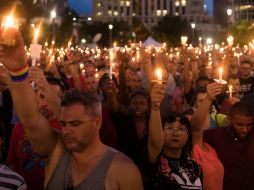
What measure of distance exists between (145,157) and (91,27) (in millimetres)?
89652

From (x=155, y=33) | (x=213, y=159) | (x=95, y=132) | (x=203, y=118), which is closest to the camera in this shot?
(x=95, y=132)

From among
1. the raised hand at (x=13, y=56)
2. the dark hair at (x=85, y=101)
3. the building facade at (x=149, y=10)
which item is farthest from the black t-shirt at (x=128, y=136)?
the building facade at (x=149, y=10)

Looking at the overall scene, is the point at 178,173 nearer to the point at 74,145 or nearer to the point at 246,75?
the point at 74,145

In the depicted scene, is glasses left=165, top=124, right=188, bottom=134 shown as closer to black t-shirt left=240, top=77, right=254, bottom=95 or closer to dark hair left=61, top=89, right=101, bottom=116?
dark hair left=61, top=89, right=101, bottom=116

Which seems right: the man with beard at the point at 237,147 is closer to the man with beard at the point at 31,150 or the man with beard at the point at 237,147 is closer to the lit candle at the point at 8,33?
the man with beard at the point at 31,150

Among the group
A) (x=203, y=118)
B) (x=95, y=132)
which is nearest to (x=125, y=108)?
(x=203, y=118)

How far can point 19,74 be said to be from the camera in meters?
3.40

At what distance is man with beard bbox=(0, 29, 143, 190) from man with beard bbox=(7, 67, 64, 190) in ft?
2.53

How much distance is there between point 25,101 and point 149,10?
173291 mm

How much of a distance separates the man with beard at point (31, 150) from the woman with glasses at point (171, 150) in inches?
29.3

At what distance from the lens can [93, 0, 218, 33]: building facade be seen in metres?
174

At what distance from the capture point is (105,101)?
655 centimetres

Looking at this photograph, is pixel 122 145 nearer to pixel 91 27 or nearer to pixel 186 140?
pixel 186 140

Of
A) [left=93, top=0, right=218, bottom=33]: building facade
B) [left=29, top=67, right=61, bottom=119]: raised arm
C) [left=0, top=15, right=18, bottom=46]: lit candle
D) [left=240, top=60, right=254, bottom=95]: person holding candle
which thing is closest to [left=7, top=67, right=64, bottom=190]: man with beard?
[left=29, top=67, right=61, bottom=119]: raised arm
